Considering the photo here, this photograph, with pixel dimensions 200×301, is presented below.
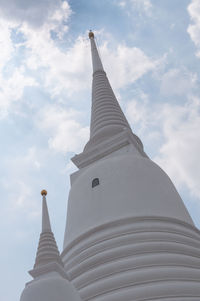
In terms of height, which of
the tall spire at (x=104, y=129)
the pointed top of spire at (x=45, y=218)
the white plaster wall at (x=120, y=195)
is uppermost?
the tall spire at (x=104, y=129)

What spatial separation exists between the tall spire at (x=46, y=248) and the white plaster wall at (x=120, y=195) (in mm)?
2749

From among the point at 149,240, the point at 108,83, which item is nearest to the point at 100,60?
the point at 108,83

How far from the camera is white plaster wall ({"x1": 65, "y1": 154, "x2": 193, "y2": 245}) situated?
1305cm

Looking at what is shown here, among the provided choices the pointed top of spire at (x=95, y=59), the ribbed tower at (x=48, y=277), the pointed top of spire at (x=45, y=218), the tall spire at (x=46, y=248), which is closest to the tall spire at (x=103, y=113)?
the pointed top of spire at (x=95, y=59)

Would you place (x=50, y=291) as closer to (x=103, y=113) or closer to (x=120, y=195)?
(x=120, y=195)

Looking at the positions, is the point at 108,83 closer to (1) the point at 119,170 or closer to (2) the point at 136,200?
(1) the point at 119,170

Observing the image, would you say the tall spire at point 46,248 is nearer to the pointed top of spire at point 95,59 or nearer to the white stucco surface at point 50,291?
the white stucco surface at point 50,291

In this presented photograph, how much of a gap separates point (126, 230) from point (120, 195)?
5.29 ft

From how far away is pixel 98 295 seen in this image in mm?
10320

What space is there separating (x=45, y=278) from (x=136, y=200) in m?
5.08

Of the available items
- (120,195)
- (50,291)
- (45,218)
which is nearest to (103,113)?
(120,195)

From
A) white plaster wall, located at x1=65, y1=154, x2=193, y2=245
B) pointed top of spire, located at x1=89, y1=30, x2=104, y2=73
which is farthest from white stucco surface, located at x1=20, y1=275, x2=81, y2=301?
pointed top of spire, located at x1=89, y1=30, x2=104, y2=73

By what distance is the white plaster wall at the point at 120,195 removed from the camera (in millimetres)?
13055

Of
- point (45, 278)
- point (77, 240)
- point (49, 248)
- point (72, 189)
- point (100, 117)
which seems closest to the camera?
point (45, 278)
